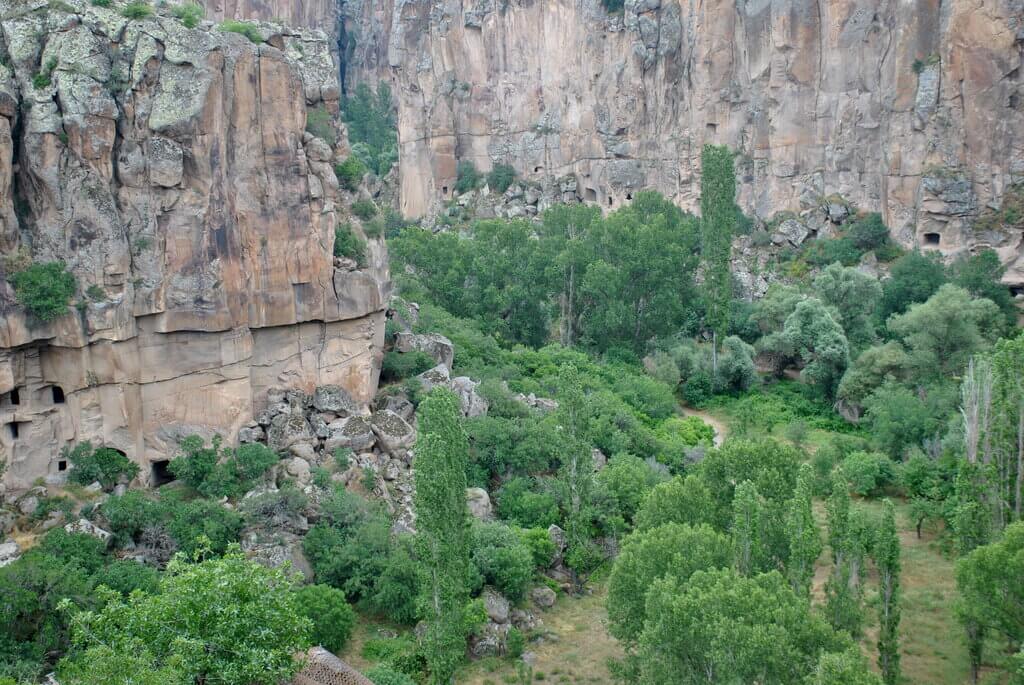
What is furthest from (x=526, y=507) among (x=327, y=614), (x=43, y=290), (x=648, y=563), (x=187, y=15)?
(x=187, y=15)

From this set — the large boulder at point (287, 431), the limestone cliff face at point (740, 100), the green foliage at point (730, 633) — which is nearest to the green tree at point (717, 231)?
the limestone cliff face at point (740, 100)

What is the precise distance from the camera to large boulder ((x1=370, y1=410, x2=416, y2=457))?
28.2 meters

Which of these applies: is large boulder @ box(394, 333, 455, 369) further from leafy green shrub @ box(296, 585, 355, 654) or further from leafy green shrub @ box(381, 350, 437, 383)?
leafy green shrub @ box(296, 585, 355, 654)

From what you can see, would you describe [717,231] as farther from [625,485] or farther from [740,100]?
[625,485]

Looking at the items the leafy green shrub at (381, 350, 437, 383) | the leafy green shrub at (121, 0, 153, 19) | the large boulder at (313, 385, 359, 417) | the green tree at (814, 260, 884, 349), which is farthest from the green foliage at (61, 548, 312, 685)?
the green tree at (814, 260, 884, 349)

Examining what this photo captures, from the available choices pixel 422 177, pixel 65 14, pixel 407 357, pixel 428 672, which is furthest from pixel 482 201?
pixel 428 672

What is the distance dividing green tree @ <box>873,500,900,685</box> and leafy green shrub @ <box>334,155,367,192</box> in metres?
18.2

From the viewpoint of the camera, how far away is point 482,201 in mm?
70562

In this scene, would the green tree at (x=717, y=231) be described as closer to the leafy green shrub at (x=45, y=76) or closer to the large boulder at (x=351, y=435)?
the large boulder at (x=351, y=435)

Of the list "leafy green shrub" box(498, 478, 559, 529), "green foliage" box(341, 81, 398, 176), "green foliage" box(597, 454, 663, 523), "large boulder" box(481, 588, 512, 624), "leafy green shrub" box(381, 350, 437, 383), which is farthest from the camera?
"green foliage" box(341, 81, 398, 176)

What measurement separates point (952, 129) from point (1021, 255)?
23.0 ft

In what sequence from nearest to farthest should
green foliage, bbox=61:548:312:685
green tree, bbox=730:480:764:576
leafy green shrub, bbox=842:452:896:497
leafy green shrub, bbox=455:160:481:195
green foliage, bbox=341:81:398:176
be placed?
green foliage, bbox=61:548:312:685
green tree, bbox=730:480:764:576
leafy green shrub, bbox=842:452:896:497
leafy green shrub, bbox=455:160:481:195
green foliage, bbox=341:81:398:176

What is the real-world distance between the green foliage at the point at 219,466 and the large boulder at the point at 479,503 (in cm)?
541

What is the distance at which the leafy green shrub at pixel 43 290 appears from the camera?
23.5 m
